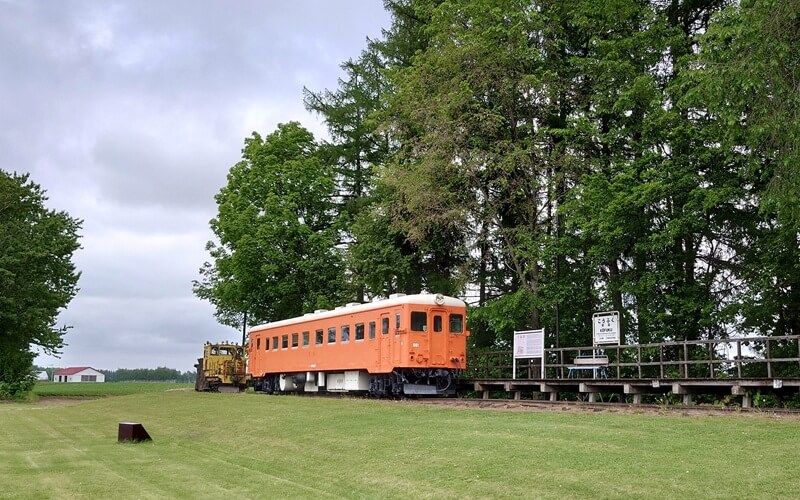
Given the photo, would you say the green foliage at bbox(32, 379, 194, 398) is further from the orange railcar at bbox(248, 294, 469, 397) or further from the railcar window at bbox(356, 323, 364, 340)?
the railcar window at bbox(356, 323, 364, 340)

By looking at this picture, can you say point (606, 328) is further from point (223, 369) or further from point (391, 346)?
point (223, 369)

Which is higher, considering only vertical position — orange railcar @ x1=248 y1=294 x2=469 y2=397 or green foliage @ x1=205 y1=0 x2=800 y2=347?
green foliage @ x1=205 y1=0 x2=800 y2=347

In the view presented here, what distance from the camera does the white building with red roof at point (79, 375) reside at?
447 feet

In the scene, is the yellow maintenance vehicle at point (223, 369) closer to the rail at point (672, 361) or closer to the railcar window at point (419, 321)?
the rail at point (672, 361)

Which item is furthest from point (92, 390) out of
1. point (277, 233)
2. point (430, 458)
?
point (430, 458)

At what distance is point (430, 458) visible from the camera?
39.6 feet

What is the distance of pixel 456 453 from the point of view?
1220 centimetres

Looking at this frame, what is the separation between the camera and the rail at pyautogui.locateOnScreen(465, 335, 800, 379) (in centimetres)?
1881

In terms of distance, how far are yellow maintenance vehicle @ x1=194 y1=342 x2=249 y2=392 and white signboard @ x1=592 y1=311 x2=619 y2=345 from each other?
2338 centimetres

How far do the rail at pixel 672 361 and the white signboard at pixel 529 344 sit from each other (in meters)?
0.47

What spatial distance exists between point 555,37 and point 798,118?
14442mm

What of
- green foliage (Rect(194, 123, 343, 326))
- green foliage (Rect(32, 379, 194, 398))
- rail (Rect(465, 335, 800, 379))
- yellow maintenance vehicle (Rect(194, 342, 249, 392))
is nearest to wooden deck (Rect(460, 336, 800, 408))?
rail (Rect(465, 335, 800, 379))

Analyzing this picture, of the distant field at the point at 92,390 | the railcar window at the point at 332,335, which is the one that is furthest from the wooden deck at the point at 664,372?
the distant field at the point at 92,390

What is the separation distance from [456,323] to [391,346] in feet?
7.50
